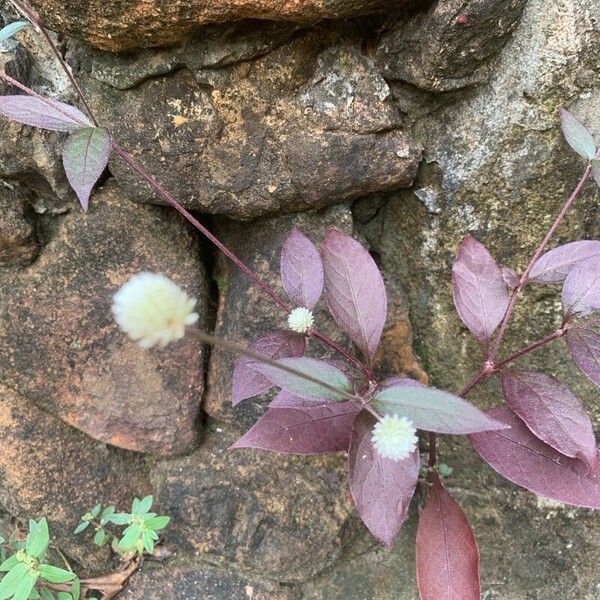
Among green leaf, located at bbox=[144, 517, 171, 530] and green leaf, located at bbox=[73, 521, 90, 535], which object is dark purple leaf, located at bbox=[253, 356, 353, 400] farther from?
green leaf, located at bbox=[73, 521, 90, 535]

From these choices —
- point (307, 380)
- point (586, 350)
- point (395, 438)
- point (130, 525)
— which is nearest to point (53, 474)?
point (130, 525)

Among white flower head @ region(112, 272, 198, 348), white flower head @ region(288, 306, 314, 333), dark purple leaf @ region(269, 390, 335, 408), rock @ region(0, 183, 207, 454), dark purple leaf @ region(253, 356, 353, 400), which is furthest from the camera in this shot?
rock @ region(0, 183, 207, 454)

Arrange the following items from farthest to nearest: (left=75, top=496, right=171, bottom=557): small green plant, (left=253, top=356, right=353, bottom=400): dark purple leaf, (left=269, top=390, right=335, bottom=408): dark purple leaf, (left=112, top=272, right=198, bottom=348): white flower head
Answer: (left=75, top=496, right=171, bottom=557): small green plant < (left=269, top=390, right=335, bottom=408): dark purple leaf < (left=253, top=356, right=353, bottom=400): dark purple leaf < (left=112, top=272, right=198, bottom=348): white flower head

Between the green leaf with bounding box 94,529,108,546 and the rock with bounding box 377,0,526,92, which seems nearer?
the rock with bounding box 377,0,526,92

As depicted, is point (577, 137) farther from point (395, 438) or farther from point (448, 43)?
point (395, 438)

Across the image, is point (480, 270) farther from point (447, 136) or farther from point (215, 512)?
point (215, 512)

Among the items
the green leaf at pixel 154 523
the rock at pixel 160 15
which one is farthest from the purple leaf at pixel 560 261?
A: the green leaf at pixel 154 523

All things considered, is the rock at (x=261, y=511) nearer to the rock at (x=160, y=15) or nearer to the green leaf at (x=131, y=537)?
the green leaf at (x=131, y=537)

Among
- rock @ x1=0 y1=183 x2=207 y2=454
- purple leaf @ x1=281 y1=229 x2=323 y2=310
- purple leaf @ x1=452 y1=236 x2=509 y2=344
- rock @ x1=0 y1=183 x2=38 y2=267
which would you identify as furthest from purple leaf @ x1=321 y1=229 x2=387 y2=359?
rock @ x1=0 y1=183 x2=38 y2=267
